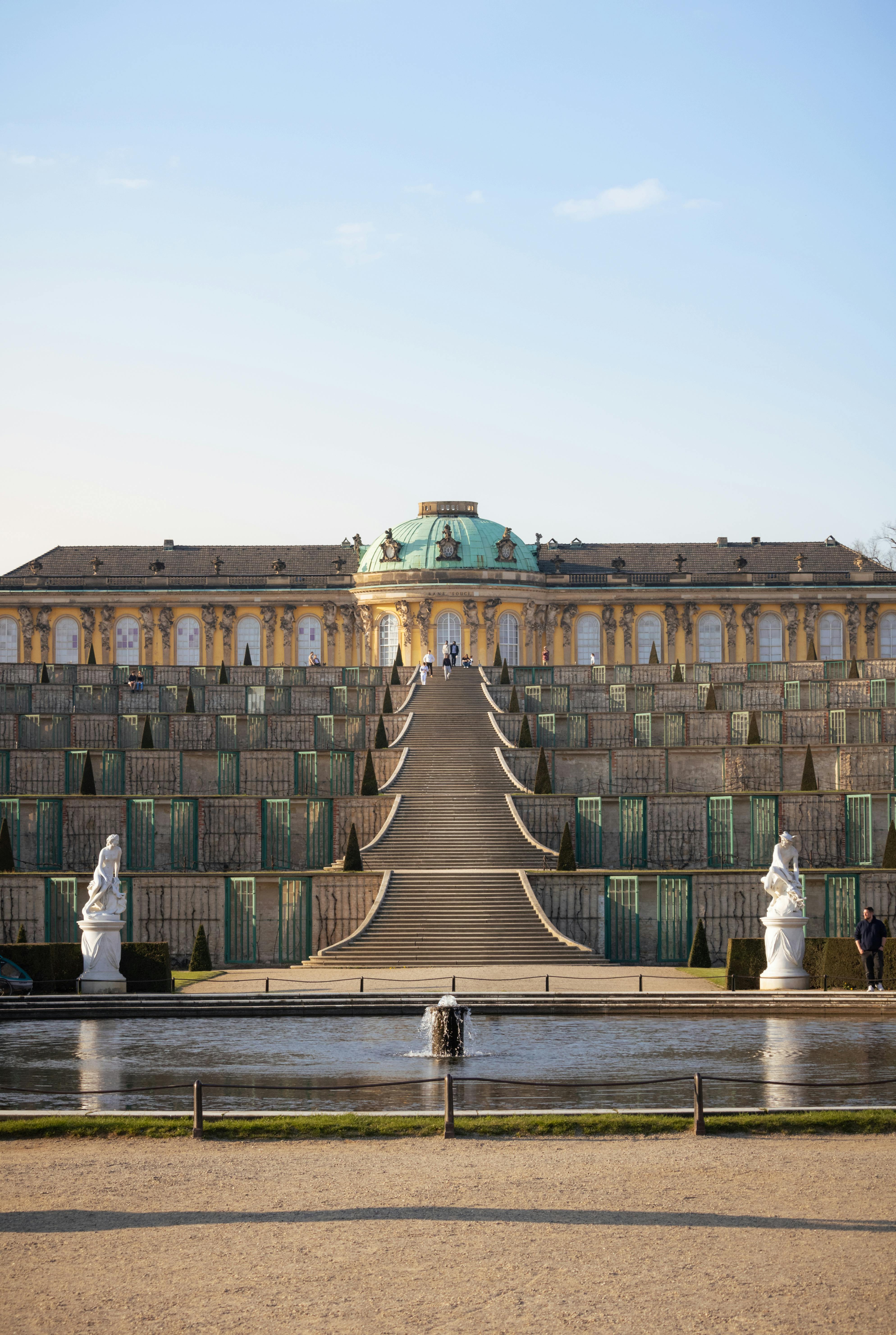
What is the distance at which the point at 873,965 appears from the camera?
26828 mm

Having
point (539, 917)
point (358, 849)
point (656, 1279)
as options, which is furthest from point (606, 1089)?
point (358, 849)

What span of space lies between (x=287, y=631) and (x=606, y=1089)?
67.0m

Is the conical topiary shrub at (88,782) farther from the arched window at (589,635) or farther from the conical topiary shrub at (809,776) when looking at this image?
the arched window at (589,635)

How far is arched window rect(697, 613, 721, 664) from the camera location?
8344 centimetres

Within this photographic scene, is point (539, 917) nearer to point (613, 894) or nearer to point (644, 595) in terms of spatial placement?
point (613, 894)

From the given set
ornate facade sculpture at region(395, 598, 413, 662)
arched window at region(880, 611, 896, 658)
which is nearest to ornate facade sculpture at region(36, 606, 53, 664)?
ornate facade sculpture at region(395, 598, 413, 662)

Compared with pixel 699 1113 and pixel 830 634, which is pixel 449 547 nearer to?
pixel 830 634

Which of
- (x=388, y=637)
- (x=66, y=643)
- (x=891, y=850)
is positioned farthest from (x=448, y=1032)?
(x=66, y=643)

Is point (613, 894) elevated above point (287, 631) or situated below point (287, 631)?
below

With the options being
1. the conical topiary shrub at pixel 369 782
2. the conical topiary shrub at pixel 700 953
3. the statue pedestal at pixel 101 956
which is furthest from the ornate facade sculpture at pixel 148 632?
the statue pedestal at pixel 101 956

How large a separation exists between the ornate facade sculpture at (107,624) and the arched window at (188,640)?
3.42m

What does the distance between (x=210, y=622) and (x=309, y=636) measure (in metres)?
5.35

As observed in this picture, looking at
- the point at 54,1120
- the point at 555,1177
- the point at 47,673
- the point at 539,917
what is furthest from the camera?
the point at 47,673

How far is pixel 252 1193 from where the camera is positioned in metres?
13.8
